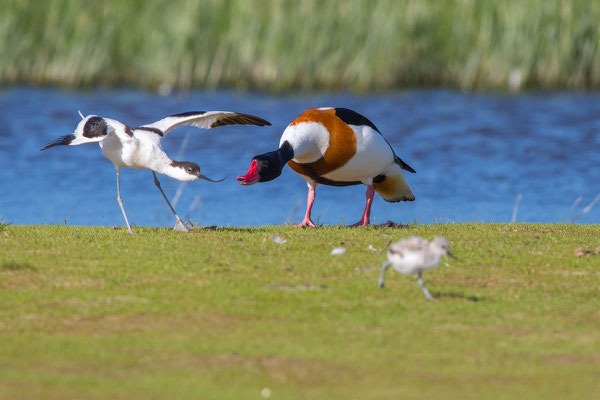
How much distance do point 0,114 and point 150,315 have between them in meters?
21.4

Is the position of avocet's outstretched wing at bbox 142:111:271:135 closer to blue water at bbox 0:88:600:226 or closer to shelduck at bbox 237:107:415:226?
shelduck at bbox 237:107:415:226

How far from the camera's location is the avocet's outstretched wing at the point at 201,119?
11.3m

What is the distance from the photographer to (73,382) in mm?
6199

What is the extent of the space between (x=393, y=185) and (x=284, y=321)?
606 cm

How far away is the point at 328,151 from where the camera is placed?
11836 millimetres

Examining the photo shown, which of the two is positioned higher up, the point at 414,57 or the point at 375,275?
the point at 375,275

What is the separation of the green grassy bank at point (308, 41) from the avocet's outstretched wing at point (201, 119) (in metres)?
15.0

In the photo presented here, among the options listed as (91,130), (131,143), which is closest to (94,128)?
(91,130)

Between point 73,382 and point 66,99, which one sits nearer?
point 73,382

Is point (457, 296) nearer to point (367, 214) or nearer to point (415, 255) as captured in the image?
point (415, 255)

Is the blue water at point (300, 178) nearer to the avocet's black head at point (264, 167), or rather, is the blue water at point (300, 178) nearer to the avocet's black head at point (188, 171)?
the avocet's black head at point (264, 167)

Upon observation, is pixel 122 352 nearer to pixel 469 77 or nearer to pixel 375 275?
pixel 375 275

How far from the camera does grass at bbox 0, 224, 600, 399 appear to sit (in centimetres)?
626

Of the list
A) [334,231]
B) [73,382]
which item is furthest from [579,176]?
[73,382]
